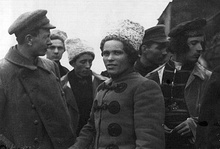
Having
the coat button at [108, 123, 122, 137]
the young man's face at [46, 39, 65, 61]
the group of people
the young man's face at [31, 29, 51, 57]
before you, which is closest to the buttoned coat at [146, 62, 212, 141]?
the group of people

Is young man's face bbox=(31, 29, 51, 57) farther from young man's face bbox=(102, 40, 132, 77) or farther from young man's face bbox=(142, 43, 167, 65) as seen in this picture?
young man's face bbox=(142, 43, 167, 65)

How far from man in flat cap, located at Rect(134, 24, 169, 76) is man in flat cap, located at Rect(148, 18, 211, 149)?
0.83m

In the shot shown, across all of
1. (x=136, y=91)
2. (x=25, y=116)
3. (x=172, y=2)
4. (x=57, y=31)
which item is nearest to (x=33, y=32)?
(x=25, y=116)

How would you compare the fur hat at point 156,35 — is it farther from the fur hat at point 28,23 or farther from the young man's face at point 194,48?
the fur hat at point 28,23

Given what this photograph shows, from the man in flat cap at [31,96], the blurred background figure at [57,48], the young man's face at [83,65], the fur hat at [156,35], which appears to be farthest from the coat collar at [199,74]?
the blurred background figure at [57,48]

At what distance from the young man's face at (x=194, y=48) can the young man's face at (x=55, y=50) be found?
10.3 feet

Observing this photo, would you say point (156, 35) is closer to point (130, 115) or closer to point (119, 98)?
point (119, 98)

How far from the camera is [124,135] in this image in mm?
3730

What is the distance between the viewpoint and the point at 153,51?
5.80 metres

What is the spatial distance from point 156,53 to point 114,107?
215 cm

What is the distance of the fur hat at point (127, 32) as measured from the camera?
13.1 feet

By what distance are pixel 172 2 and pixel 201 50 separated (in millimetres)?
5496

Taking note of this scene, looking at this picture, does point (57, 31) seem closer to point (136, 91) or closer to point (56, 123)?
point (56, 123)

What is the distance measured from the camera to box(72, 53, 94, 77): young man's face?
20.8 feet
